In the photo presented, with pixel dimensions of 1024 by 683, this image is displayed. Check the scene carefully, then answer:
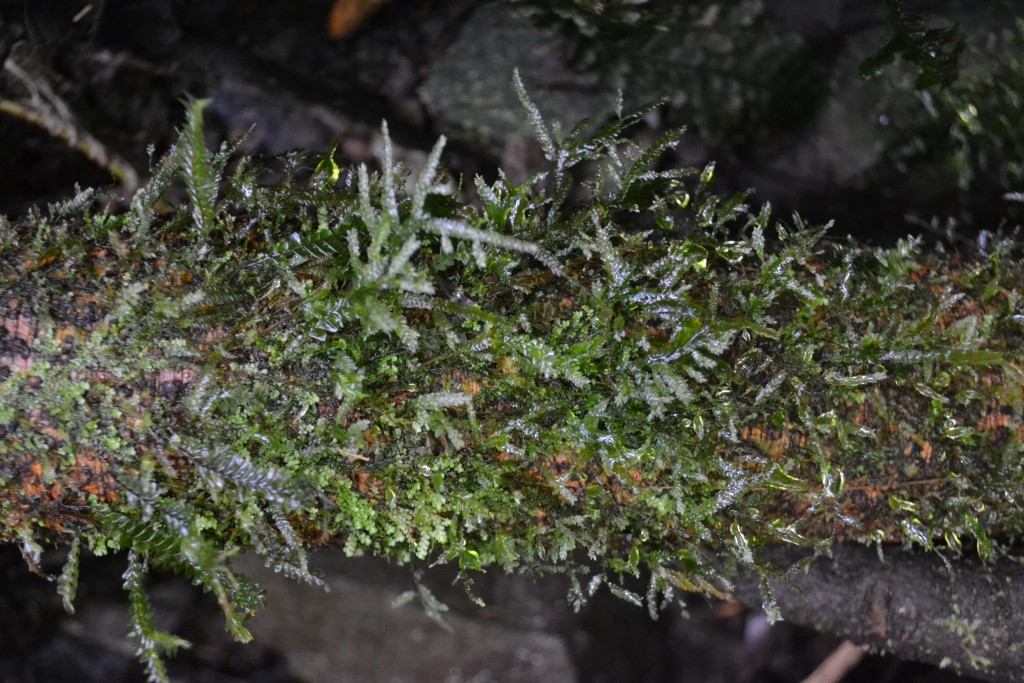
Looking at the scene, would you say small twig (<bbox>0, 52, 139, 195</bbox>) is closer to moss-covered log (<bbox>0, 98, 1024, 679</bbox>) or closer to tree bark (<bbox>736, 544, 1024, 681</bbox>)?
moss-covered log (<bbox>0, 98, 1024, 679</bbox>)

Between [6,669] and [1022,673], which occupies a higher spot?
[1022,673]

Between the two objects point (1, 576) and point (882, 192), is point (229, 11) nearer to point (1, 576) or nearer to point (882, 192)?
point (1, 576)

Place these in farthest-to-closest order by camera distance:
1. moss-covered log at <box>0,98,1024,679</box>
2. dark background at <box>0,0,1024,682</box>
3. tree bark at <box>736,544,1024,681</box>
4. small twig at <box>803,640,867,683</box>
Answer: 1. small twig at <box>803,640,867,683</box>
2. dark background at <box>0,0,1024,682</box>
3. tree bark at <box>736,544,1024,681</box>
4. moss-covered log at <box>0,98,1024,679</box>

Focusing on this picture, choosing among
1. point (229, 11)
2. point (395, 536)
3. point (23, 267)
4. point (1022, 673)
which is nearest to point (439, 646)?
point (395, 536)

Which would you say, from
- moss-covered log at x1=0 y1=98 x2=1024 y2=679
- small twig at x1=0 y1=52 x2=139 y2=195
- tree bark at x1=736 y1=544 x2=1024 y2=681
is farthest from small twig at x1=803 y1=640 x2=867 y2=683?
small twig at x1=0 y1=52 x2=139 y2=195

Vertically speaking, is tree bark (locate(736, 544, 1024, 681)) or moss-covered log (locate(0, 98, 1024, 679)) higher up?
moss-covered log (locate(0, 98, 1024, 679))

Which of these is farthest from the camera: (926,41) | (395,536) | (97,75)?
(97,75)

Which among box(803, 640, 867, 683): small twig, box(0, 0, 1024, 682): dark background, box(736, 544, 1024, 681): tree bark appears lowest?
box(803, 640, 867, 683): small twig
